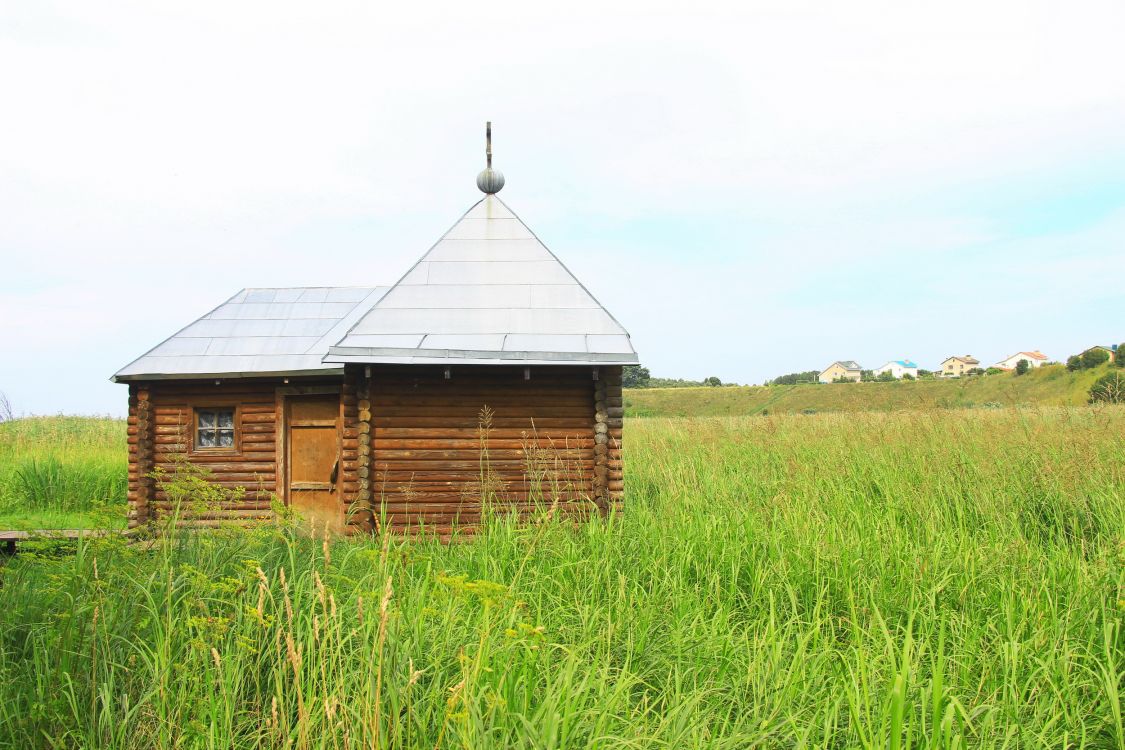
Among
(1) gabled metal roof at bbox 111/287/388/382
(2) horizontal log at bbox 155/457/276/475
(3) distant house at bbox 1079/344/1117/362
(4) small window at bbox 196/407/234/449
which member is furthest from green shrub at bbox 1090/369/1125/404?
(3) distant house at bbox 1079/344/1117/362

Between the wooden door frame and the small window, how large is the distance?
93 cm

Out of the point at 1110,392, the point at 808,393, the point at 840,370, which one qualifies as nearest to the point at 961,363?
the point at 840,370

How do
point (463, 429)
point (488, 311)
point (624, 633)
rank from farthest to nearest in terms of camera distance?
point (488, 311) < point (463, 429) < point (624, 633)

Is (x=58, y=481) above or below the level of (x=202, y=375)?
below

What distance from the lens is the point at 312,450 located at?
1191cm

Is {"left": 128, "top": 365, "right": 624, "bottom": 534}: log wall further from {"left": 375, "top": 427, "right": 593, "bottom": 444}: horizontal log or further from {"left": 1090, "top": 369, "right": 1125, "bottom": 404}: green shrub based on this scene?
{"left": 1090, "top": 369, "right": 1125, "bottom": 404}: green shrub

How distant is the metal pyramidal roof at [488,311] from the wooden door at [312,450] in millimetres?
2525

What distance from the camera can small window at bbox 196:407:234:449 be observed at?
487 inches

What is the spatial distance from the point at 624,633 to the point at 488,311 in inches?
240

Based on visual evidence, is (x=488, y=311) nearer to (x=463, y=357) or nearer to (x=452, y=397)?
(x=463, y=357)

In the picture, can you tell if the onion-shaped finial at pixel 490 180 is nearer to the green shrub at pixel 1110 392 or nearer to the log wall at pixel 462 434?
the log wall at pixel 462 434

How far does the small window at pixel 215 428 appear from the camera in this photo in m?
12.4

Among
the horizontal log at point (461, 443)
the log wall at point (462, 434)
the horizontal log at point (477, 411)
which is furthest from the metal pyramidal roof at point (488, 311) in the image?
the horizontal log at point (461, 443)

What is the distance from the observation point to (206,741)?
3352mm
